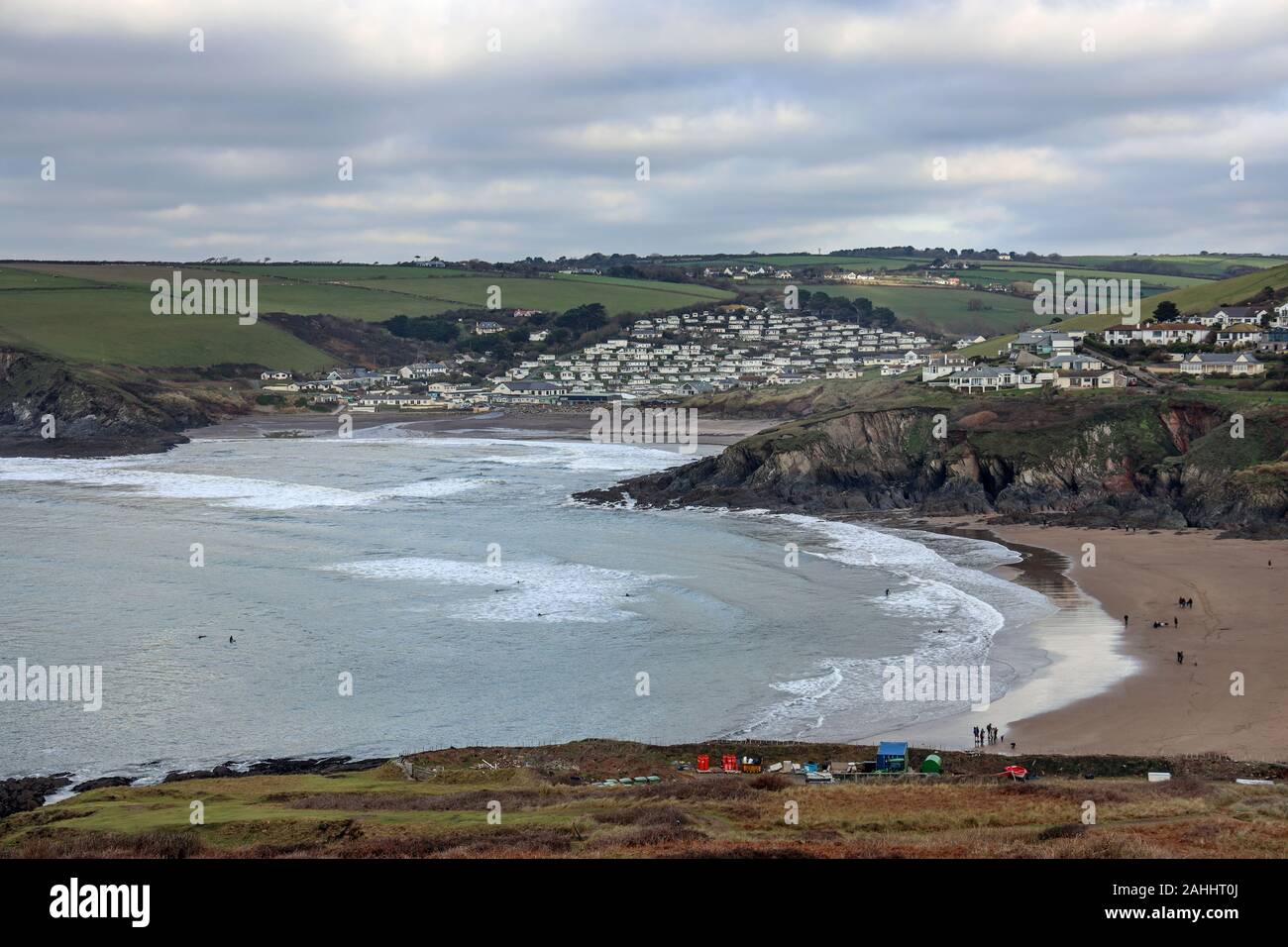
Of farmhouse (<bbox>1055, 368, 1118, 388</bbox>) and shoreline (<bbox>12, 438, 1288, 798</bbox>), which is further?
farmhouse (<bbox>1055, 368, 1118, 388</bbox>)

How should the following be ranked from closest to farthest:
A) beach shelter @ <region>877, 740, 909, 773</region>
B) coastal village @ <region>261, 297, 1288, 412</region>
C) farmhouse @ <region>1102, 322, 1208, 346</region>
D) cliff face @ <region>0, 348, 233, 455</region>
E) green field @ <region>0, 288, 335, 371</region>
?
1. beach shelter @ <region>877, 740, 909, 773</region>
2. coastal village @ <region>261, 297, 1288, 412</region>
3. farmhouse @ <region>1102, 322, 1208, 346</region>
4. cliff face @ <region>0, 348, 233, 455</region>
5. green field @ <region>0, 288, 335, 371</region>

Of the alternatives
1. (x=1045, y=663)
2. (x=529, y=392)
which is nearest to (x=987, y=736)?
(x=1045, y=663)

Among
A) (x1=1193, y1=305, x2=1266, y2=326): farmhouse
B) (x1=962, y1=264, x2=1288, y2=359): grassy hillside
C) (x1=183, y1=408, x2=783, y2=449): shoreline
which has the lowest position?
(x1=183, y1=408, x2=783, y2=449): shoreline

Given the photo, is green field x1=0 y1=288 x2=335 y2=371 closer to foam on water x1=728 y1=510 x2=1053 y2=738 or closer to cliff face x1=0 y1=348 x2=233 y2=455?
cliff face x1=0 y1=348 x2=233 y2=455

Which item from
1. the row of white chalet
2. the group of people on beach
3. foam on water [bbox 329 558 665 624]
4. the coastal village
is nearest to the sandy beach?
the group of people on beach

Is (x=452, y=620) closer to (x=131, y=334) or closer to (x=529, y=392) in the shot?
(x=529, y=392)
